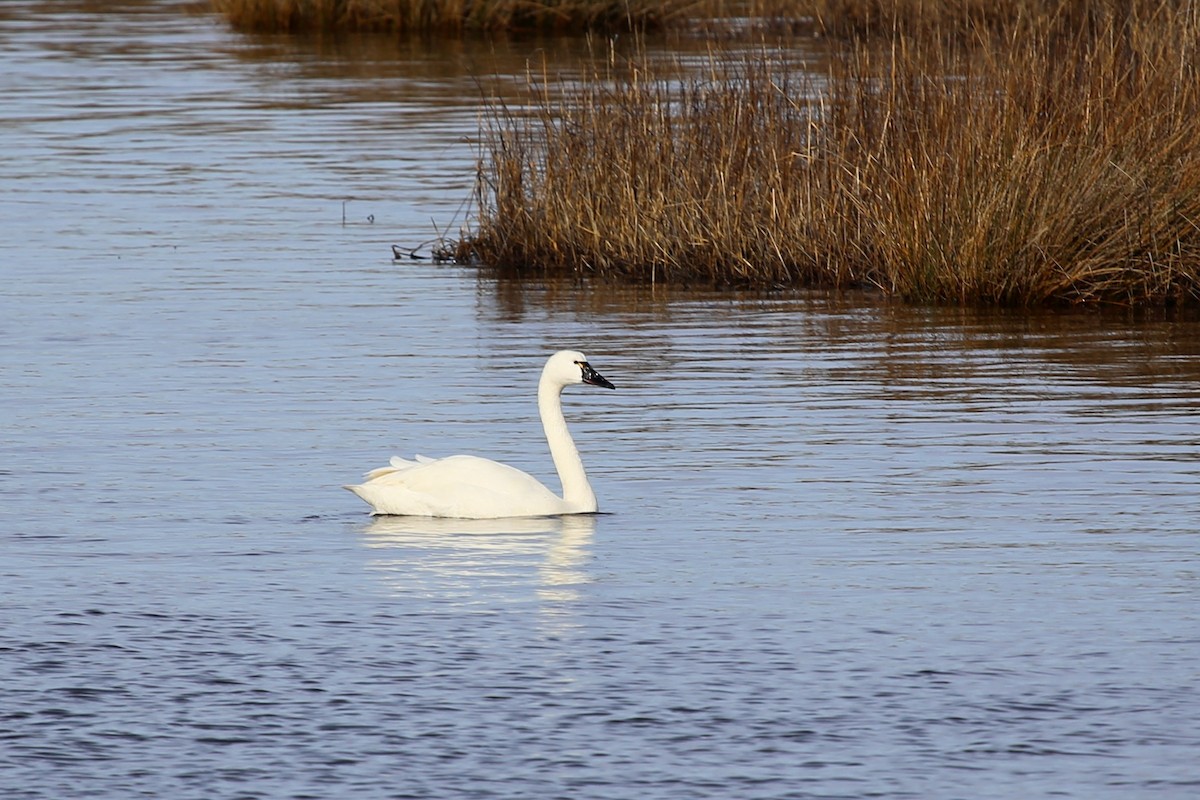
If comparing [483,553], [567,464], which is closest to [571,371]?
[567,464]

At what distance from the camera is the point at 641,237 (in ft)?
52.7

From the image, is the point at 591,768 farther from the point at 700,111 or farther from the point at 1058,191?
the point at 700,111

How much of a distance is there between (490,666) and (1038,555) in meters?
2.49

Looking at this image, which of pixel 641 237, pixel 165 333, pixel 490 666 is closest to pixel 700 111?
pixel 641 237

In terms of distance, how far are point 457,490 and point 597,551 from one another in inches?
32.1

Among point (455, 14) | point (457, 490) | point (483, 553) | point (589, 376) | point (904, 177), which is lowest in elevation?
point (483, 553)

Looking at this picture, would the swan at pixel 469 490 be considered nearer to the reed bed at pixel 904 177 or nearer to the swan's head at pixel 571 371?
the swan's head at pixel 571 371

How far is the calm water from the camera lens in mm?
6391

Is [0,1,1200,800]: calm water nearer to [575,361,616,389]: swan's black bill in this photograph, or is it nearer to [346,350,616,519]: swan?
[346,350,616,519]: swan

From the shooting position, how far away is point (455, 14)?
38.2 metres

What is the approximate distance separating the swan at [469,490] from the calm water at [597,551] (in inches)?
4.3

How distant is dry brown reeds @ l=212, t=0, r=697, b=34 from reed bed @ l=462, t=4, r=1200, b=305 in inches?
841

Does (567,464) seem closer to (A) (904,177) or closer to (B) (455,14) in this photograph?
(A) (904,177)

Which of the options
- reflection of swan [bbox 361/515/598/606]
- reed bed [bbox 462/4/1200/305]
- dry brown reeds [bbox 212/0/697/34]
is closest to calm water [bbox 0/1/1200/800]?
reflection of swan [bbox 361/515/598/606]
